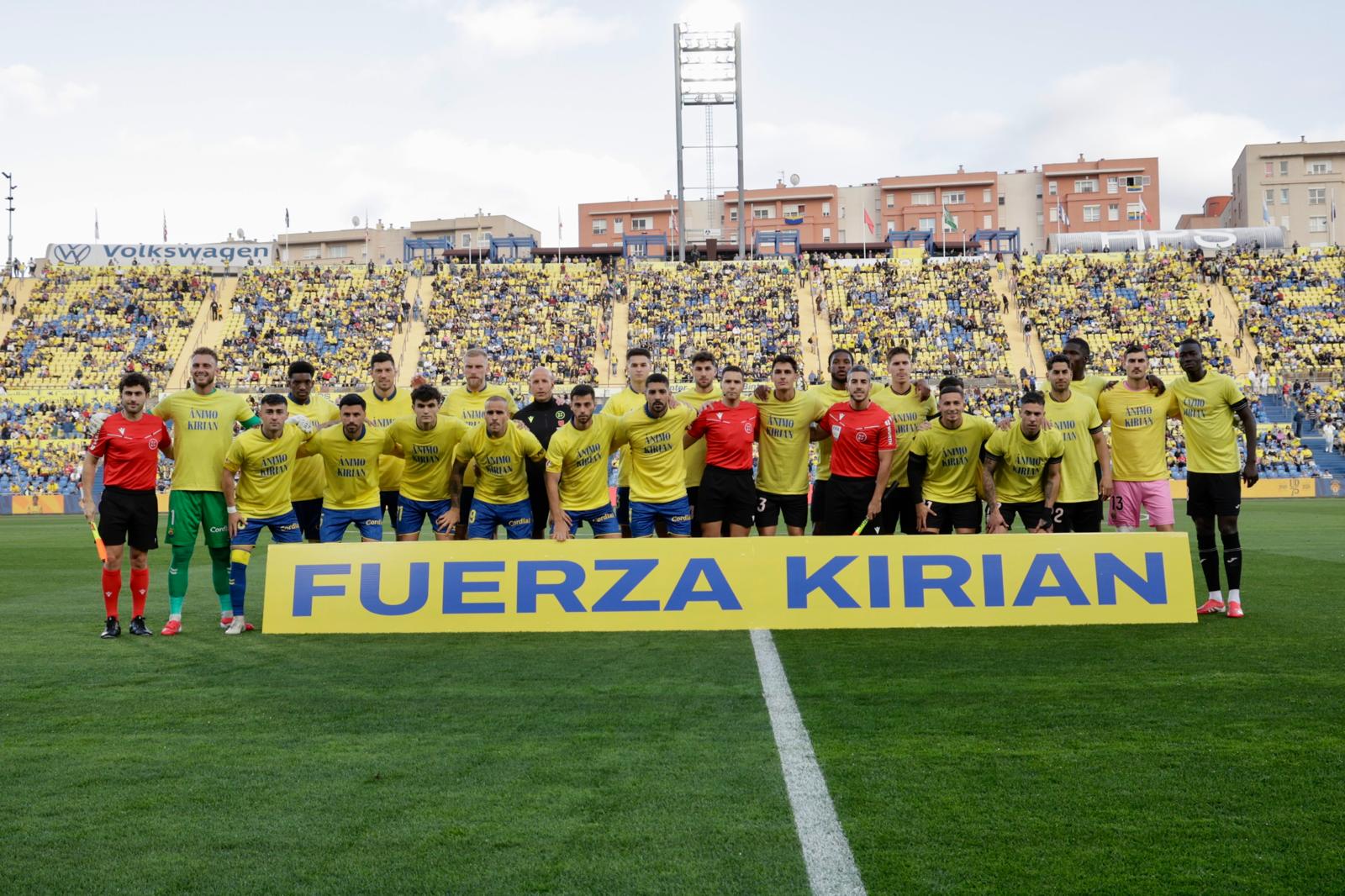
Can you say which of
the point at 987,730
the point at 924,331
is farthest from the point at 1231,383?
the point at 924,331

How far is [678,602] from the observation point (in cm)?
823

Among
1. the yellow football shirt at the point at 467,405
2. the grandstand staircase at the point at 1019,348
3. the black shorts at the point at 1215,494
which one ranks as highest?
the grandstand staircase at the point at 1019,348

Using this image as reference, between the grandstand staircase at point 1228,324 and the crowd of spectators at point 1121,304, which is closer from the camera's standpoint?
the grandstand staircase at point 1228,324

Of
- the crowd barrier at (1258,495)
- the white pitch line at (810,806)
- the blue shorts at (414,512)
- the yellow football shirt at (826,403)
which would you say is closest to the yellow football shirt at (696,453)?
the yellow football shirt at (826,403)

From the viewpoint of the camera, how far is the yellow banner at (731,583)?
320 inches

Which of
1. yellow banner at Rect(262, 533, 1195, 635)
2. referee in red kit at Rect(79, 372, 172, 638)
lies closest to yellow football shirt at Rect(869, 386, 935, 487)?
yellow banner at Rect(262, 533, 1195, 635)

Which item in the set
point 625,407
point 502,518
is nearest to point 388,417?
point 502,518

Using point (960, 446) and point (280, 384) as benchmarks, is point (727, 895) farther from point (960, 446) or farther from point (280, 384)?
point (280, 384)

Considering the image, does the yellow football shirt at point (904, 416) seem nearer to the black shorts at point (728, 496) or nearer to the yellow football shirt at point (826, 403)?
the yellow football shirt at point (826, 403)

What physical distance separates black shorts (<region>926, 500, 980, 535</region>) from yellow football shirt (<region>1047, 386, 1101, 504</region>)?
0.70m

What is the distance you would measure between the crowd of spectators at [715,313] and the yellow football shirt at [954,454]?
112 ft

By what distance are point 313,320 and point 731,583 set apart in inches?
1809

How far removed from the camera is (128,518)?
850 centimetres

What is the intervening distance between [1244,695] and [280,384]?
141 ft
